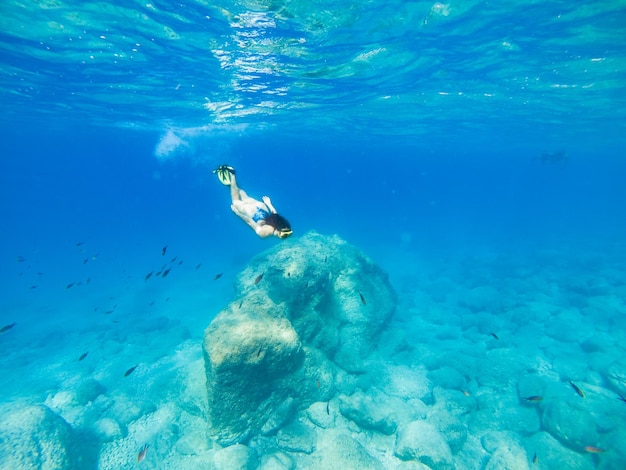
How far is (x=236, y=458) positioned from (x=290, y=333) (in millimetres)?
3012

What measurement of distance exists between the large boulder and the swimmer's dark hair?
157 inches

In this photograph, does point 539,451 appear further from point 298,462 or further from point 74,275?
point 74,275

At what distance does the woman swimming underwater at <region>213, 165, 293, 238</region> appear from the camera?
168 inches

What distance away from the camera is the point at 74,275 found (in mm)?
40375

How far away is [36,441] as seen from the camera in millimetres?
7285

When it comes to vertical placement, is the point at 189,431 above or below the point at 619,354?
above

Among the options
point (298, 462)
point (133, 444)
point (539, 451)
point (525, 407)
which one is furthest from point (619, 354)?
point (133, 444)

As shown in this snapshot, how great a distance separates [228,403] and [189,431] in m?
2.63

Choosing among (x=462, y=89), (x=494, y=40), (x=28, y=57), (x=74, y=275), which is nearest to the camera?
(x=494, y=40)

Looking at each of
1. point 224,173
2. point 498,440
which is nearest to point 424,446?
point 498,440

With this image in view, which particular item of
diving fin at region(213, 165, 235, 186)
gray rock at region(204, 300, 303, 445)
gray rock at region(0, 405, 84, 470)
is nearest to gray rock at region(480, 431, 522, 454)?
gray rock at region(204, 300, 303, 445)

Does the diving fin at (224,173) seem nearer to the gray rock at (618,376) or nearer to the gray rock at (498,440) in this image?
the gray rock at (498,440)

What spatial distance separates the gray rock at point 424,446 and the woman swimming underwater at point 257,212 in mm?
6805

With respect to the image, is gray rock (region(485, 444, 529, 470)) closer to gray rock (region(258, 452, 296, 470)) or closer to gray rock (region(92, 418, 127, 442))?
gray rock (region(258, 452, 296, 470))
